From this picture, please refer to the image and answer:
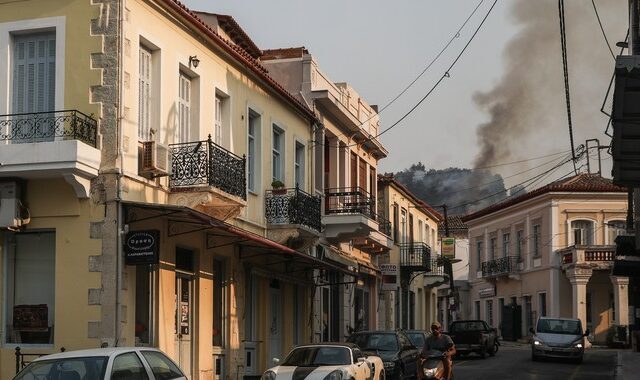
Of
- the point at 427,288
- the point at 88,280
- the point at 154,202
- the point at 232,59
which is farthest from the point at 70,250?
the point at 427,288

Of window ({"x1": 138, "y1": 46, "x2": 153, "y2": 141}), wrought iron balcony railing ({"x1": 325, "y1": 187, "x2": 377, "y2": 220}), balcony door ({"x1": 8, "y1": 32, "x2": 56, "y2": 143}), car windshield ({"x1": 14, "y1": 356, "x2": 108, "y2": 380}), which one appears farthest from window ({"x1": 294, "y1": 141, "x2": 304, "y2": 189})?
car windshield ({"x1": 14, "y1": 356, "x2": 108, "y2": 380})

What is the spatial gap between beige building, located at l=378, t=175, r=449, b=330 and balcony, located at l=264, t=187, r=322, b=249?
13.2 meters

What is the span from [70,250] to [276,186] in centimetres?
929

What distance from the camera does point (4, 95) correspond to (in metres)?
19.9

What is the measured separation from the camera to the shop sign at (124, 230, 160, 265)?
61.7 feet

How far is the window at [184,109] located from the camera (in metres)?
22.4

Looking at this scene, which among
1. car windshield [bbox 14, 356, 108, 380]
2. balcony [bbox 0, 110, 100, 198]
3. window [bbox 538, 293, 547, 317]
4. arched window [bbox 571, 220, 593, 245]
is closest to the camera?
car windshield [bbox 14, 356, 108, 380]

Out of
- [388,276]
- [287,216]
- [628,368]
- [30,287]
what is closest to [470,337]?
[388,276]

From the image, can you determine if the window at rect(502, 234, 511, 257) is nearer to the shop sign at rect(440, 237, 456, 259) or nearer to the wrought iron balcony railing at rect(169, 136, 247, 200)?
the shop sign at rect(440, 237, 456, 259)

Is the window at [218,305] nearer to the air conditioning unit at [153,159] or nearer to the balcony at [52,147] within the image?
the air conditioning unit at [153,159]

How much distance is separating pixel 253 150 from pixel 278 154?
231 centimetres

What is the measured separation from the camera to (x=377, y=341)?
86.1 feet

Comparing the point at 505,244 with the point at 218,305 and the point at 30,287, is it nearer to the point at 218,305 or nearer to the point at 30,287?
the point at 218,305

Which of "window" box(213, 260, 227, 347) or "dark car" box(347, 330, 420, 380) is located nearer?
"window" box(213, 260, 227, 347)
